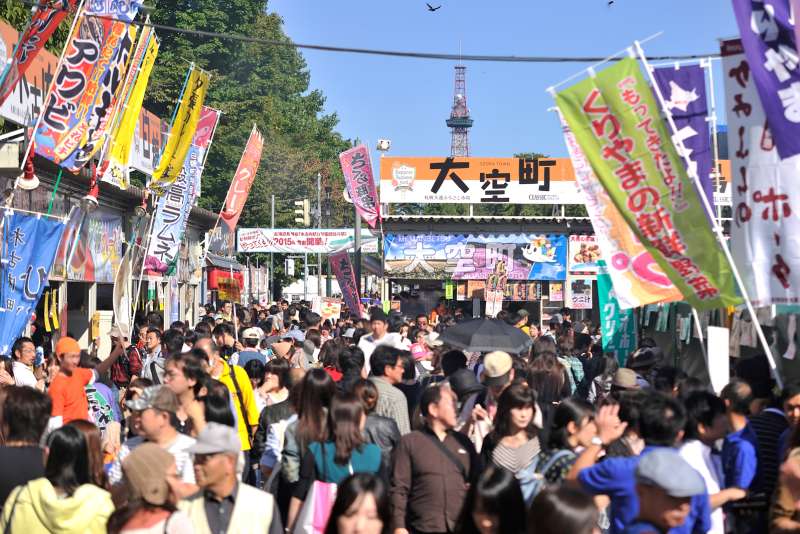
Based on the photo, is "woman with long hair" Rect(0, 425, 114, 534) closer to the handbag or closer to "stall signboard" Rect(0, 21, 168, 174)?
the handbag

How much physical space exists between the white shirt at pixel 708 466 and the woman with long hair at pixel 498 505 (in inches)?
55.9

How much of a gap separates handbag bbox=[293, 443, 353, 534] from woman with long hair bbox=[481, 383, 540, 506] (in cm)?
96

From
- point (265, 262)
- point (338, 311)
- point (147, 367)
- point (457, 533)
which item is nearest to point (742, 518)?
point (457, 533)

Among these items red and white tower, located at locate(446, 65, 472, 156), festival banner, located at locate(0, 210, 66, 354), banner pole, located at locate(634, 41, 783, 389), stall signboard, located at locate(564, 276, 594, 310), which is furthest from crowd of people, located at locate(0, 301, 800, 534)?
red and white tower, located at locate(446, 65, 472, 156)

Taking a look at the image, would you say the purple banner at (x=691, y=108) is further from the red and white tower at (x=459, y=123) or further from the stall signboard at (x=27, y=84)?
the red and white tower at (x=459, y=123)

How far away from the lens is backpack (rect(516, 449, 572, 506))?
5.90m

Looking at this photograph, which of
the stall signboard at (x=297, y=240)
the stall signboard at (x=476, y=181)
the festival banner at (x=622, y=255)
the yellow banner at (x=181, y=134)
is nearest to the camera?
the festival banner at (x=622, y=255)

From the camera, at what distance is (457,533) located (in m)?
5.44

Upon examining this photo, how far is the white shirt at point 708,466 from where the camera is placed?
6129 millimetres

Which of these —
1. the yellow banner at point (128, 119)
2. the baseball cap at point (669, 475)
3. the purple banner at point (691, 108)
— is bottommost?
the baseball cap at point (669, 475)

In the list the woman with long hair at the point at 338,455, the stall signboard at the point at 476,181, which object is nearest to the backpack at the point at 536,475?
the woman with long hair at the point at 338,455

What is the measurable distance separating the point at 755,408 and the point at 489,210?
75.4 meters

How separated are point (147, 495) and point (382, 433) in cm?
231

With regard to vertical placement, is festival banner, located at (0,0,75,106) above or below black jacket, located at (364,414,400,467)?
above
